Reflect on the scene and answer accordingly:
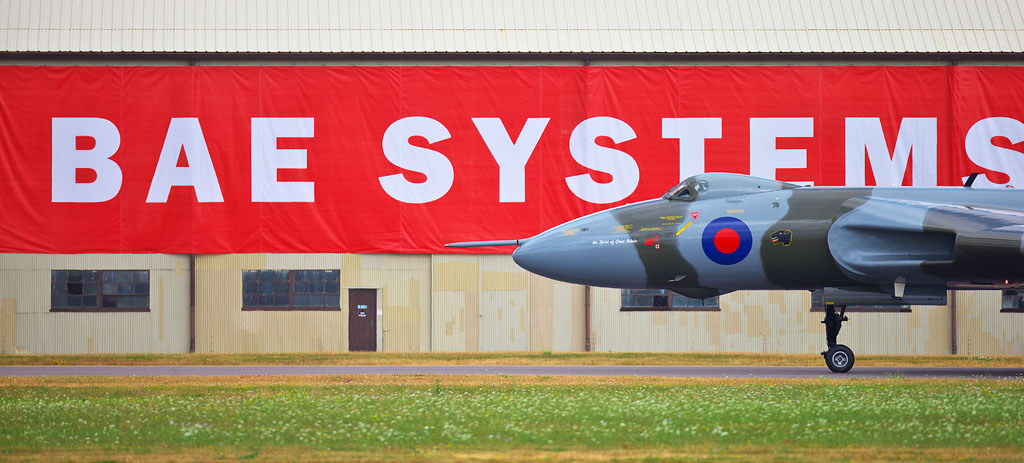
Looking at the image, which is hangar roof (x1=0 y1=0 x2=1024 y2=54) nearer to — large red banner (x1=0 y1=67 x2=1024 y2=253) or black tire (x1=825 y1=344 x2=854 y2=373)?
large red banner (x1=0 y1=67 x2=1024 y2=253)

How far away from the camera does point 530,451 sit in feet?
42.0

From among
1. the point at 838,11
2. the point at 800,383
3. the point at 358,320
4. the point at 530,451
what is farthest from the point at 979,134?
the point at 530,451

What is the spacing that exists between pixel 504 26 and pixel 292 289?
11.1 meters

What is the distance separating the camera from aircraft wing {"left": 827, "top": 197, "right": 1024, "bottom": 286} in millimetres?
21609

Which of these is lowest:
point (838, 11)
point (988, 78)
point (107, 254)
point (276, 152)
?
point (107, 254)

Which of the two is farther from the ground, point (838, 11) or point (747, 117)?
point (838, 11)

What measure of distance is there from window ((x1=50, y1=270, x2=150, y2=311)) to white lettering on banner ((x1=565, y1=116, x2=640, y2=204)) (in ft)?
47.1

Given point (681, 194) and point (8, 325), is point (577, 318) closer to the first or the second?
point (681, 194)

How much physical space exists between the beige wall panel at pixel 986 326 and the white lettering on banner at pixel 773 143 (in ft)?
21.7

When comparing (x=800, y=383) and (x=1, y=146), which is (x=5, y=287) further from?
(x=800, y=383)

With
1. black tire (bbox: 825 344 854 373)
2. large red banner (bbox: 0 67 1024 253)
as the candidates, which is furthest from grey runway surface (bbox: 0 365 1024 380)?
large red banner (bbox: 0 67 1024 253)

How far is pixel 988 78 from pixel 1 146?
106 ft

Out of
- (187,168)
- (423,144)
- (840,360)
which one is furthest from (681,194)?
(187,168)

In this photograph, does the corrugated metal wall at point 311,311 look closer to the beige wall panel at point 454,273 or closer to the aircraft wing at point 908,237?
the beige wall panel at point 454,273
